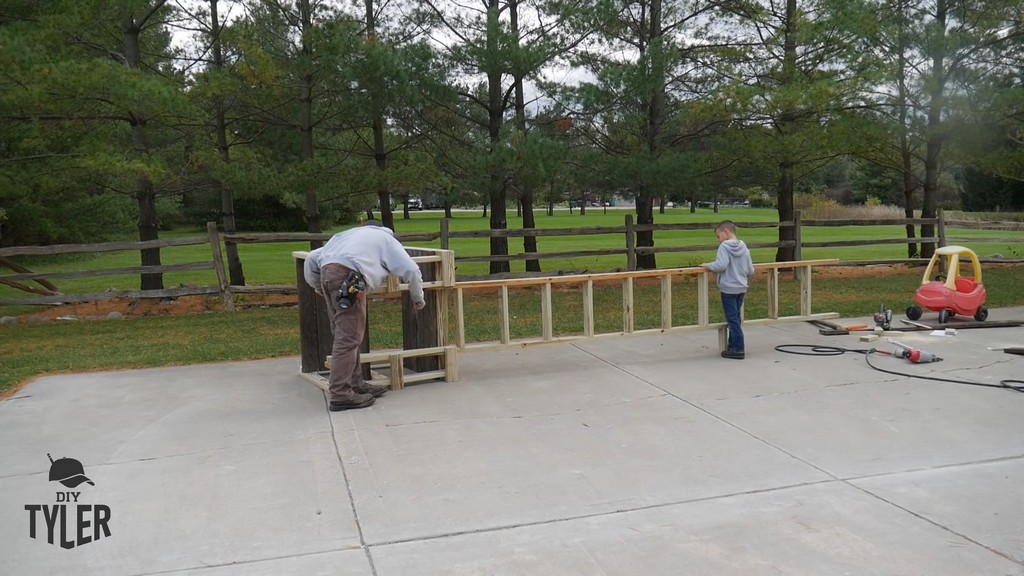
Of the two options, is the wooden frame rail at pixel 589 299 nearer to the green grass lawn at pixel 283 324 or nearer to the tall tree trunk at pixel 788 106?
the green grass lawn at pixel 283 324

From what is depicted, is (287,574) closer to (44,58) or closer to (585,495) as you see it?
(585,495)

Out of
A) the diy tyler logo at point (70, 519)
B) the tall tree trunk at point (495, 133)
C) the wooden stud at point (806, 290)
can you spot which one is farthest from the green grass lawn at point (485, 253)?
the diy tyler logo at point (70, 519)

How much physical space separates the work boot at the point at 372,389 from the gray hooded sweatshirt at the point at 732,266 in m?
3.76

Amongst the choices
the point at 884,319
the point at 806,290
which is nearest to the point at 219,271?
the point at 806,290

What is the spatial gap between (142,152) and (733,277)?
10963mm

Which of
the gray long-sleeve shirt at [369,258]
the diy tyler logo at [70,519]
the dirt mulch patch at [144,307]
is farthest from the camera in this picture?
the dirt mulch patch at [144,307]

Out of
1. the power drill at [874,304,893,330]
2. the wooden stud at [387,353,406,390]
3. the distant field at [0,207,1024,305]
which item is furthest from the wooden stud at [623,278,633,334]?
the distant field at [0,207,1024,305]

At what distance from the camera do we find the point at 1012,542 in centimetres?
421

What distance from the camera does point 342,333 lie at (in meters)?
6.92

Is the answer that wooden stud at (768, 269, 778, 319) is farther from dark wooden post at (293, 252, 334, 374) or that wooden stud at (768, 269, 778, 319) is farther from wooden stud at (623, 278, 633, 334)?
dark wooden post at (293, 252, 334, 374)

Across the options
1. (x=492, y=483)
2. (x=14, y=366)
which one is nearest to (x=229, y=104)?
(x=14, y=366)

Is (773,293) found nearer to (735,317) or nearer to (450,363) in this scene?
(735,317)

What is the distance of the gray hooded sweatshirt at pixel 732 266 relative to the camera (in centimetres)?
875

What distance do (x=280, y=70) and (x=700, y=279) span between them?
9.53 metres
